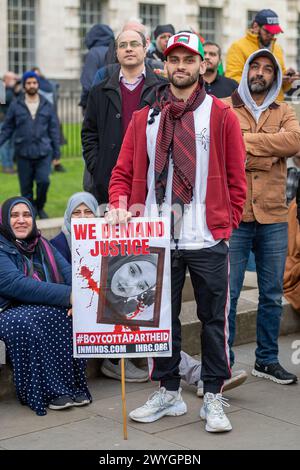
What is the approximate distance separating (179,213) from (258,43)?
4.58 m

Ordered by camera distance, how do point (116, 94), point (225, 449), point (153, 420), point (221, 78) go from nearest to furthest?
point (225, 449) < point (153, 420) < point (116, 94) < point (221, 78)

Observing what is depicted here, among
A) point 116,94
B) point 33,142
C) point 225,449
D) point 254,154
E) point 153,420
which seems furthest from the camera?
point 33,142

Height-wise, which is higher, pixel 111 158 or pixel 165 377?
pixel 111 158

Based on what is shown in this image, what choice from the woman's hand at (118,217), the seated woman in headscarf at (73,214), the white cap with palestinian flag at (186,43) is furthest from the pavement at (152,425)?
the white cap with palestinian flag at (186,43)

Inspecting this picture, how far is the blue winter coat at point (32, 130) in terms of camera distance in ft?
41.1

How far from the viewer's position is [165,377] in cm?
561

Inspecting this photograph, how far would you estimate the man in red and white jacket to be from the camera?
17.5ft

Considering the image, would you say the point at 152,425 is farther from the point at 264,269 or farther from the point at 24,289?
the point at 264,269

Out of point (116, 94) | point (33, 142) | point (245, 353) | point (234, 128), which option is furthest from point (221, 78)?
point (33, 142)

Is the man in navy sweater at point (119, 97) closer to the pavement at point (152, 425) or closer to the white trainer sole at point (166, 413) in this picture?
the pavement at point (152, 425)

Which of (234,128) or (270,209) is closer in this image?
(234,128)

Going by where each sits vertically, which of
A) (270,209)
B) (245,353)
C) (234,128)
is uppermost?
(234,128)

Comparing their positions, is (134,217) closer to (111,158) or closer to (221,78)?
(111,158)

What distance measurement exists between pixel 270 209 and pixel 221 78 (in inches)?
101
